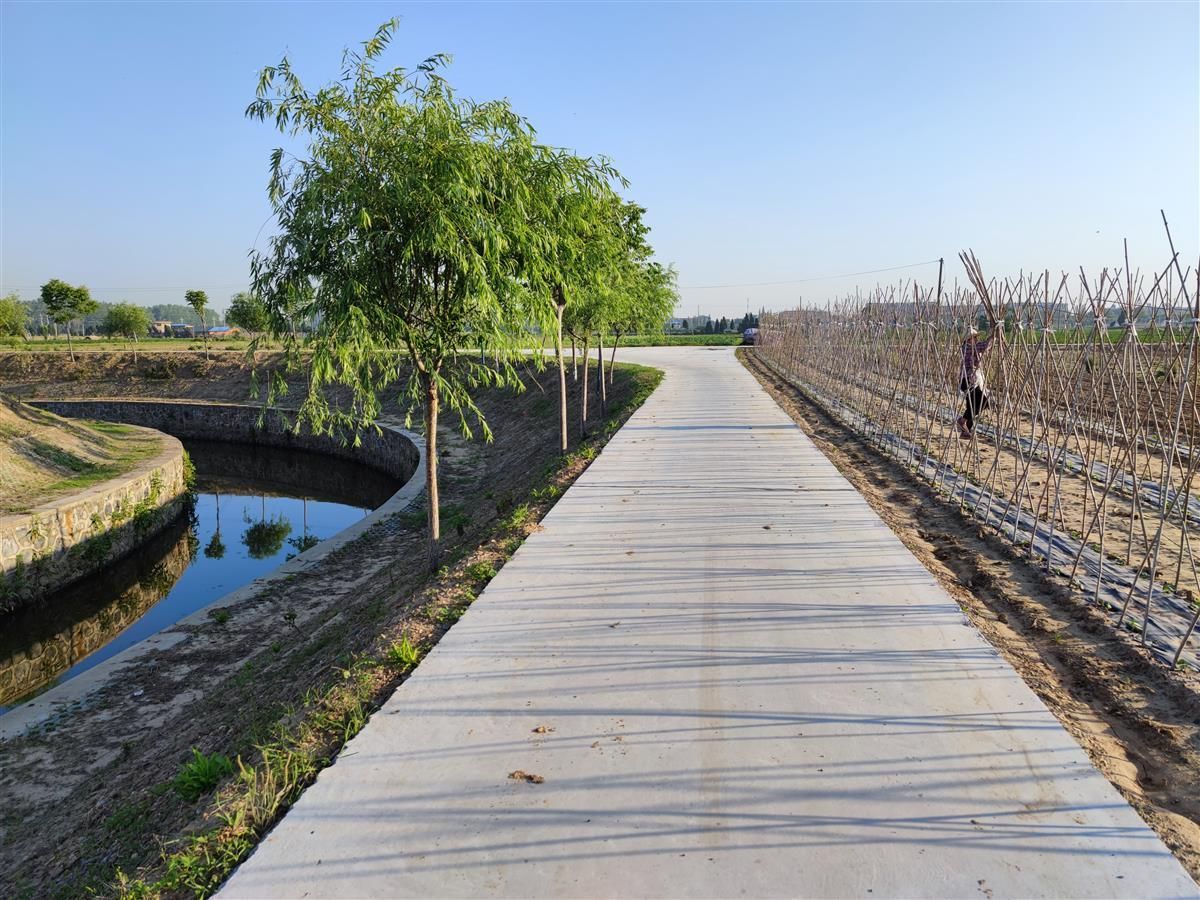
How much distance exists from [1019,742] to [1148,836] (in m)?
0.65

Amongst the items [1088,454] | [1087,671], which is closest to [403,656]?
[1087,671]

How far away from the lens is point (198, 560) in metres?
14.6

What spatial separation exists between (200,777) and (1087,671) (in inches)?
199

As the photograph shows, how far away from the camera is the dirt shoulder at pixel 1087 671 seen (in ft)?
11.2

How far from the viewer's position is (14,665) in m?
9.66

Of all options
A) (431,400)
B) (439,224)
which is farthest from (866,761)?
(431,400)

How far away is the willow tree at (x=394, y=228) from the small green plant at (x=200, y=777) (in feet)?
9.55

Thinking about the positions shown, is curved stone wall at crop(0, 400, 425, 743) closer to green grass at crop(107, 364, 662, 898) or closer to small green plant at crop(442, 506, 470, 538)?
small green plant at crop(442, 506, 470, 538)

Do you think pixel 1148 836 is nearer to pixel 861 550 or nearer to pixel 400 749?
pixel 400 749

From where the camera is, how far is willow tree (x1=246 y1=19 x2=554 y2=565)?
629 cm

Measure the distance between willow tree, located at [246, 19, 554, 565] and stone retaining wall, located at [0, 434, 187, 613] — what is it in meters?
6.58

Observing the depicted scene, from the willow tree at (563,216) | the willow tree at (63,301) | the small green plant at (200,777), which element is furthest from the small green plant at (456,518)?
the willow tree at (63,301)

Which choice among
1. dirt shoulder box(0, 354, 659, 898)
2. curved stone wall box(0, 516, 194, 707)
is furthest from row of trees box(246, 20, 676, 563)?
curved stone wall box(0, 516, 194, 707)

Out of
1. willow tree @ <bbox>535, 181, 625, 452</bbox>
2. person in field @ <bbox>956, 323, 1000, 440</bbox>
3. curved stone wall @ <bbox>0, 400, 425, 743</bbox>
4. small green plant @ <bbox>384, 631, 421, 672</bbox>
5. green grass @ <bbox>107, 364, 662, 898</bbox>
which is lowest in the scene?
curved stone wall @ <bbox>0, 400, 425, 743</bbox>
